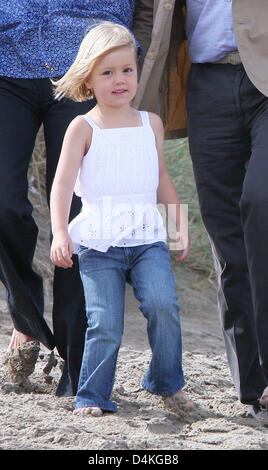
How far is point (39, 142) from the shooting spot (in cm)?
699

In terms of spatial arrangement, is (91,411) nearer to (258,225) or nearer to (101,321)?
(101,321)

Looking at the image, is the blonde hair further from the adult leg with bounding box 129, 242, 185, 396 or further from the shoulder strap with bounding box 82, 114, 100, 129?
the adult leg with bounding box 129, 242, 185, 396

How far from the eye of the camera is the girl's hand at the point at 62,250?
3367 mm

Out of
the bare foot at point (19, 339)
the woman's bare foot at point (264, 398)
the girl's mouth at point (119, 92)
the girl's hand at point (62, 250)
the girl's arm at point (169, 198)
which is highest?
the girl's mouth at point (119, 92)

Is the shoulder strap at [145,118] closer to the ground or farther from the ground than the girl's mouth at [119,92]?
closer to the ground

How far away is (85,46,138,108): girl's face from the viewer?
3484 mm

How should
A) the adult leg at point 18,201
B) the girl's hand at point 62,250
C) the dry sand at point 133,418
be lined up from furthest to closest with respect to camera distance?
the adult leg at point 18,201
the girl's hand at point 62,250
the dry sand at point 133,418

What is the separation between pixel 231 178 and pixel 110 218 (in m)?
0.53

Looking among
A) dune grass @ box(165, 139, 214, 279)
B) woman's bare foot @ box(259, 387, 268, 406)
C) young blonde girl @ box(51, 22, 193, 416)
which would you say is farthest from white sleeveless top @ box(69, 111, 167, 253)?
dune grass @ box(165, 139, 214, 279)

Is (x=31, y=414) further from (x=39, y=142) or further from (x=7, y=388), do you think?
(x=39, y=142)

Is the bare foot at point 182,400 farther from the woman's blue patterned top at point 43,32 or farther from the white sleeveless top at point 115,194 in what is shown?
the woman's blue patterned top at point 43,32

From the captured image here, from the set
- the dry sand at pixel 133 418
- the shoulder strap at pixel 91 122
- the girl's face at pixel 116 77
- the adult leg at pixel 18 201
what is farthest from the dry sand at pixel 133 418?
the girl's face at pixel 116 77

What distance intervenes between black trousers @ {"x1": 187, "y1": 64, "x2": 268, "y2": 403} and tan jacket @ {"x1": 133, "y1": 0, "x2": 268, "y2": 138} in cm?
11
